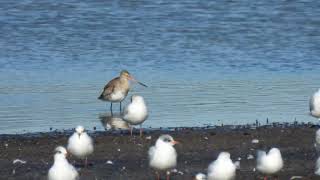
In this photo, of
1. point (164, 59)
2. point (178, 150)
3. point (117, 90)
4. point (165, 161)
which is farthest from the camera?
point (164, 59)

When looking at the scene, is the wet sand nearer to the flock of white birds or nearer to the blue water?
the flock of white birds

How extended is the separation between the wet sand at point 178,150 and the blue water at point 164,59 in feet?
4.22

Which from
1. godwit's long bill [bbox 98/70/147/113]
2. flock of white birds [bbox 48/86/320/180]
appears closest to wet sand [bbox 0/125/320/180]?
flock of white birds [bbox 48/86/320/180]

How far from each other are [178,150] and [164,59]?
10.5m

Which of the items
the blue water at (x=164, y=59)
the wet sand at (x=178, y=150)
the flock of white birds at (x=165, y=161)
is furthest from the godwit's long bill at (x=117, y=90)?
the flock of white birds at (x=165, y=161)

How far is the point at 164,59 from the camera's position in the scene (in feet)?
91.5

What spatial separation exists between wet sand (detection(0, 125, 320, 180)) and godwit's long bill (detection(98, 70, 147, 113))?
2.94 metres

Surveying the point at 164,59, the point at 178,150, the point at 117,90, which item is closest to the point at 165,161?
the point at 178,150

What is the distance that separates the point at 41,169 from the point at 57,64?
36.7ft

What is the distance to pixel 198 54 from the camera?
94.6 ft

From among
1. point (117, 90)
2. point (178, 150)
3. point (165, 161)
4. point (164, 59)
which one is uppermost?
point (164, 59)

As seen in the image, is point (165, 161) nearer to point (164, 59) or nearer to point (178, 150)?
point (178, 150)

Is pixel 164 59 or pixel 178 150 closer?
pixel 178 150

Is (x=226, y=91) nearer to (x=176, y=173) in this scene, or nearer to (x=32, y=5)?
(x=176, y=173)
